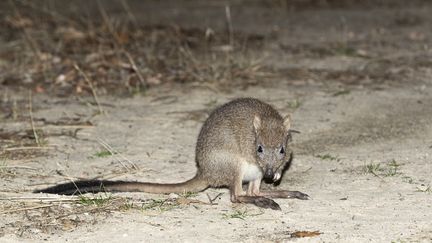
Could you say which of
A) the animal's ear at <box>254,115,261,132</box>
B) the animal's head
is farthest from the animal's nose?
the animal's ear at <box>254,115,261,132</box>

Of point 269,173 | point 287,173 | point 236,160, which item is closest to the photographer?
point 269,173

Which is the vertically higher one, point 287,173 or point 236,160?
point 236,160

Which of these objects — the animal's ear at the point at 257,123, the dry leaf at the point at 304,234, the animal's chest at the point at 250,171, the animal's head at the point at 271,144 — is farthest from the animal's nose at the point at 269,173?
the dry leaf at the point at 304,234

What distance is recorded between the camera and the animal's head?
5.01 meters

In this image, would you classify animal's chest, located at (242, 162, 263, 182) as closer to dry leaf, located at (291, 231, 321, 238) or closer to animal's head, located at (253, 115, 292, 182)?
animal's head, located at (253, 115, 292, 182)

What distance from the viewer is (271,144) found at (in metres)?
5.05

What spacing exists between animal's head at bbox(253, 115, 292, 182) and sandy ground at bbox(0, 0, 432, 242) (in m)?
0.23

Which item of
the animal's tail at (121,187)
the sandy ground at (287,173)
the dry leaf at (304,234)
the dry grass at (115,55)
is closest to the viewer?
the dry leaf at (304,234)

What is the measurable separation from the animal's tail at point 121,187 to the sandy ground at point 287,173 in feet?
0.17

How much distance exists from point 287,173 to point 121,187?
1245 mm

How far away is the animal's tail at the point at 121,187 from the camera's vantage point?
4.96 meters

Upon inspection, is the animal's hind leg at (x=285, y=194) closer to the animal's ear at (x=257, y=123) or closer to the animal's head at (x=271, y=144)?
the animal's head at (x=271, y=144)

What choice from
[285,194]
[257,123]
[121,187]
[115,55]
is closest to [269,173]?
[285,194]

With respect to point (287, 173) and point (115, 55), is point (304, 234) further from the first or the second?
point (115, 55)
